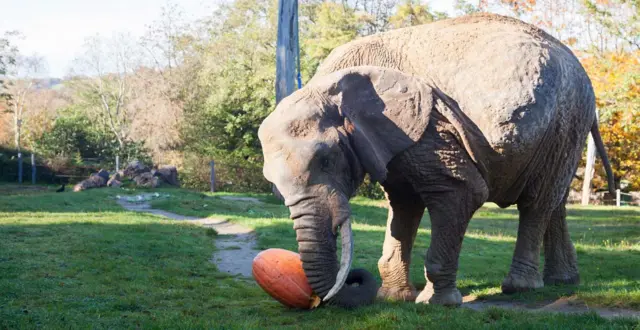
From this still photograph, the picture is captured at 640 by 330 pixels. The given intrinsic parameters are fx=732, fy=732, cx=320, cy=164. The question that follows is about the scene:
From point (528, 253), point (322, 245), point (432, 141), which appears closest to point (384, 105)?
point (432, 141)

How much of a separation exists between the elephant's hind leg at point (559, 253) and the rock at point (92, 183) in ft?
75.4

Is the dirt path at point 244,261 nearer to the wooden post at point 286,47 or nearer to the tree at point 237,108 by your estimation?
the wooden post at point 286,47

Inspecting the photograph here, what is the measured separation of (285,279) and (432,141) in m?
1.83

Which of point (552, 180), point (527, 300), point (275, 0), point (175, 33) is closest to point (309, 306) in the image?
point (527, 300)

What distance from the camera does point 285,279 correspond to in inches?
253

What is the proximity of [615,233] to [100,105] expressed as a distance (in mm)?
45185

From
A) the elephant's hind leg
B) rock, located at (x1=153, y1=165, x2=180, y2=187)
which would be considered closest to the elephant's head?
the elephant's hind leg

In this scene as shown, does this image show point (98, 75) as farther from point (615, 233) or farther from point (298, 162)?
point (298, 162)

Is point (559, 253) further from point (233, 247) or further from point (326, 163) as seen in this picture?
point (233, 247)

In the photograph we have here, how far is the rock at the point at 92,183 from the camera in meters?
28.7

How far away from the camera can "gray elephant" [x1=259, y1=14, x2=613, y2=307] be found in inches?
239

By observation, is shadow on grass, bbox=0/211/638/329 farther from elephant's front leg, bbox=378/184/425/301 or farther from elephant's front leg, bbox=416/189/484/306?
elephant's front leg, bbox=378/184/425/301

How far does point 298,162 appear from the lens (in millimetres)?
→ 5988

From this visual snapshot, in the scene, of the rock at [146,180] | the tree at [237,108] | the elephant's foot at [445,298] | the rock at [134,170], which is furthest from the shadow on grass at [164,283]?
the tree at [237,108]
